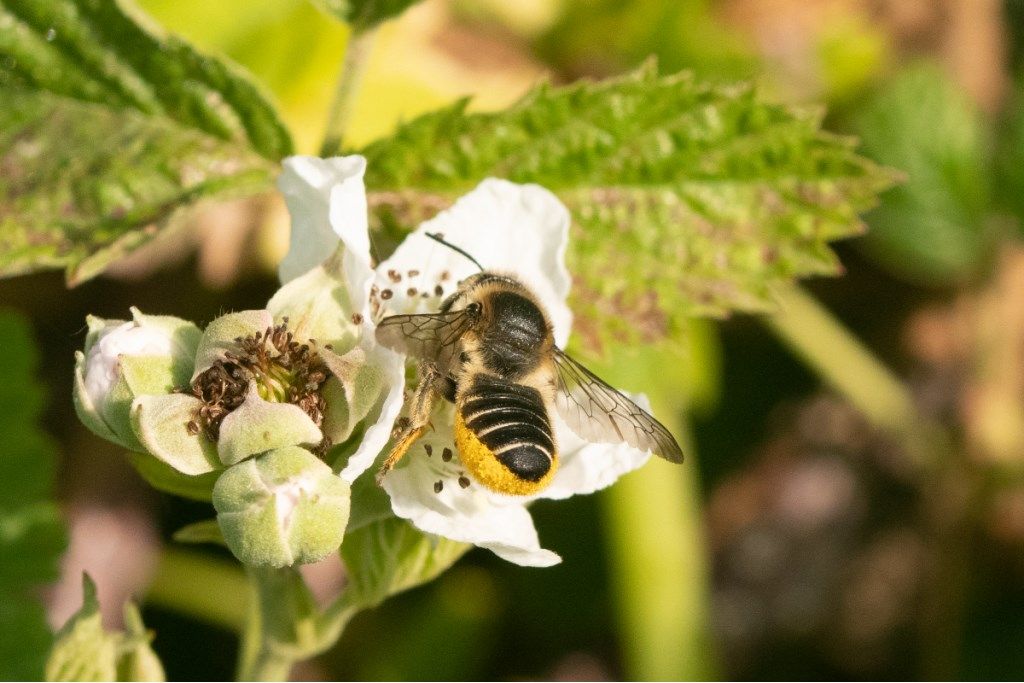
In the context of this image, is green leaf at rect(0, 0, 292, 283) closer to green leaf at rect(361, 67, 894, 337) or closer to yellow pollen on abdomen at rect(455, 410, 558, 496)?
green leaf at rect(361, 67, 894, 337)

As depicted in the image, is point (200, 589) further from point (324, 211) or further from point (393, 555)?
point (324, 211)

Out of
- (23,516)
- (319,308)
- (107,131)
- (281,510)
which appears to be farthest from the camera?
(23,516)

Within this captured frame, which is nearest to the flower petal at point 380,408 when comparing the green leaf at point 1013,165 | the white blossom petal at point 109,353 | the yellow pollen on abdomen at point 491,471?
the yellow pollen on abdomen at point 491,471

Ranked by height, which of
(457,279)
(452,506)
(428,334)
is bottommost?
(452,506)

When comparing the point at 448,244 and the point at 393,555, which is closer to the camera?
the point at 393,555

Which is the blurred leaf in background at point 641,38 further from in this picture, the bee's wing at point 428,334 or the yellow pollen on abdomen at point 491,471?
the yellow pollen on abdomen at point 491,471


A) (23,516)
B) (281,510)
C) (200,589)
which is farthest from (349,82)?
(200,589)
